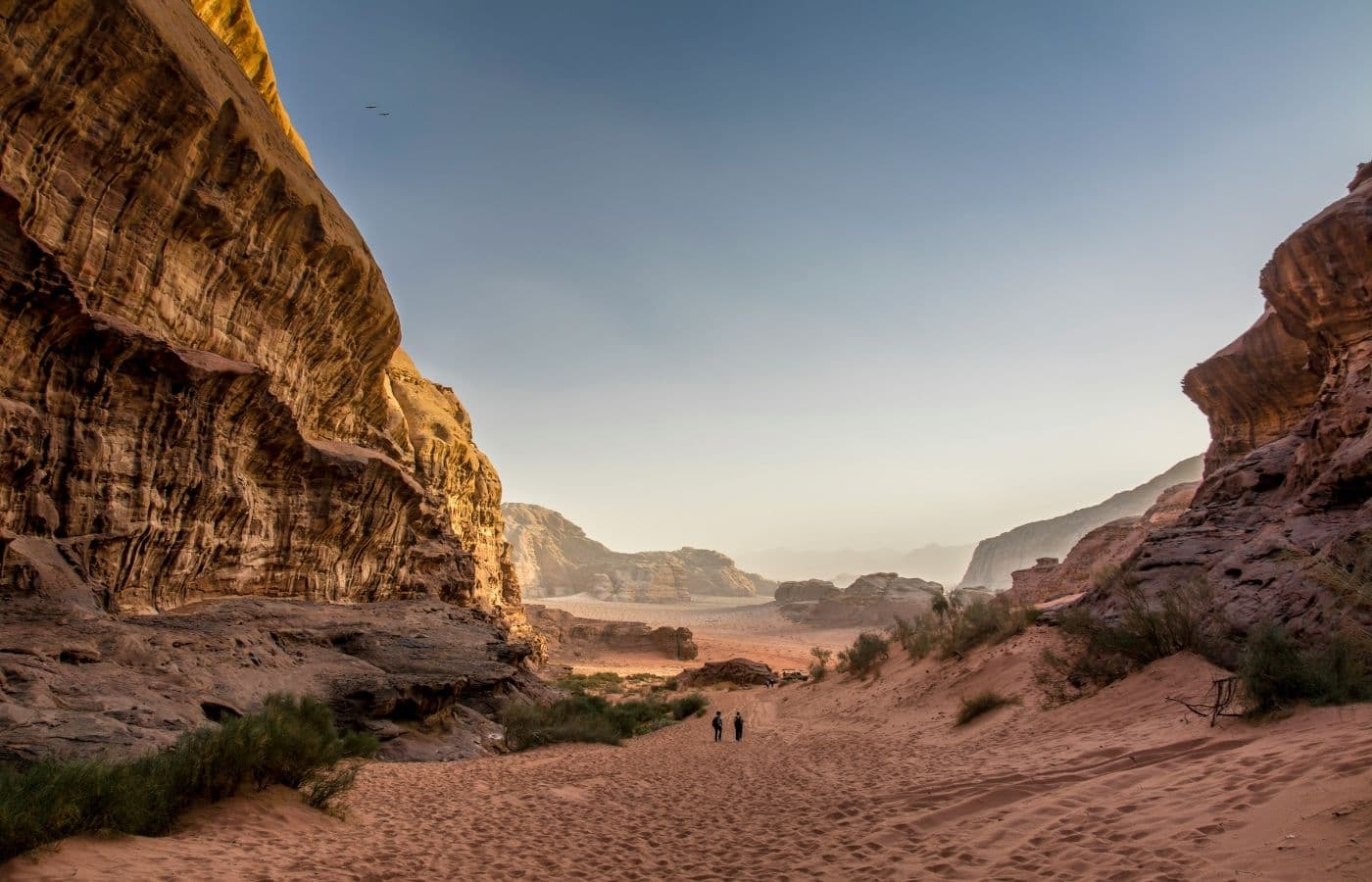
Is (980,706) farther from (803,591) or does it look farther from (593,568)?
(593,568)

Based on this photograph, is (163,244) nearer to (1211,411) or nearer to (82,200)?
(82,200)

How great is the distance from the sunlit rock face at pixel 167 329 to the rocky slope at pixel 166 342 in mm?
36

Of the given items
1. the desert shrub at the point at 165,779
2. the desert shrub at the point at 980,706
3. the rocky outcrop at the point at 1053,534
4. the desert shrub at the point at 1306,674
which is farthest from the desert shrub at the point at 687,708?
the rocky outcrop at the point at 1053,534

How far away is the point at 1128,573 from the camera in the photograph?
14.7 meters

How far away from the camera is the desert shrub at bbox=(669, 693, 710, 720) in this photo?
22.4m

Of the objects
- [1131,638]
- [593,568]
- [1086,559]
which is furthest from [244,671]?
[593,568]

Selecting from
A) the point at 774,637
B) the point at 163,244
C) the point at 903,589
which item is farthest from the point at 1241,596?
the point at 903,589

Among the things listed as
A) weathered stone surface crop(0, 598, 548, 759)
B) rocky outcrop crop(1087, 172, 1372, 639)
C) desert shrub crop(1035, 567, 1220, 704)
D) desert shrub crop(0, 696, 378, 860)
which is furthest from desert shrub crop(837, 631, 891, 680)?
desert shrub crop(0, 696, 378, 860)

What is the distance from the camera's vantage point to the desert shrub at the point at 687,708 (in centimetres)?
2241

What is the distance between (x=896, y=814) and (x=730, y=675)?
25.2 metres

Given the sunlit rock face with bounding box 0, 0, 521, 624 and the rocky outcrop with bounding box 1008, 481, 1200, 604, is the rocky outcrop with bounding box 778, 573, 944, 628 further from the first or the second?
the sunlit rock face with bounding box 0, 0, 521, 624

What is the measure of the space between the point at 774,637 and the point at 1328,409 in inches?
2280

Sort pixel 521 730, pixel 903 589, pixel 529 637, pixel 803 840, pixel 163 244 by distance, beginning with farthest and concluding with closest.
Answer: pixel 903 589 → pixel 529 637 → pixel 521 730 → pixel 163 244 → pixel 803 840

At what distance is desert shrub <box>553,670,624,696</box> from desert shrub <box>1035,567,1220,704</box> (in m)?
18.8
